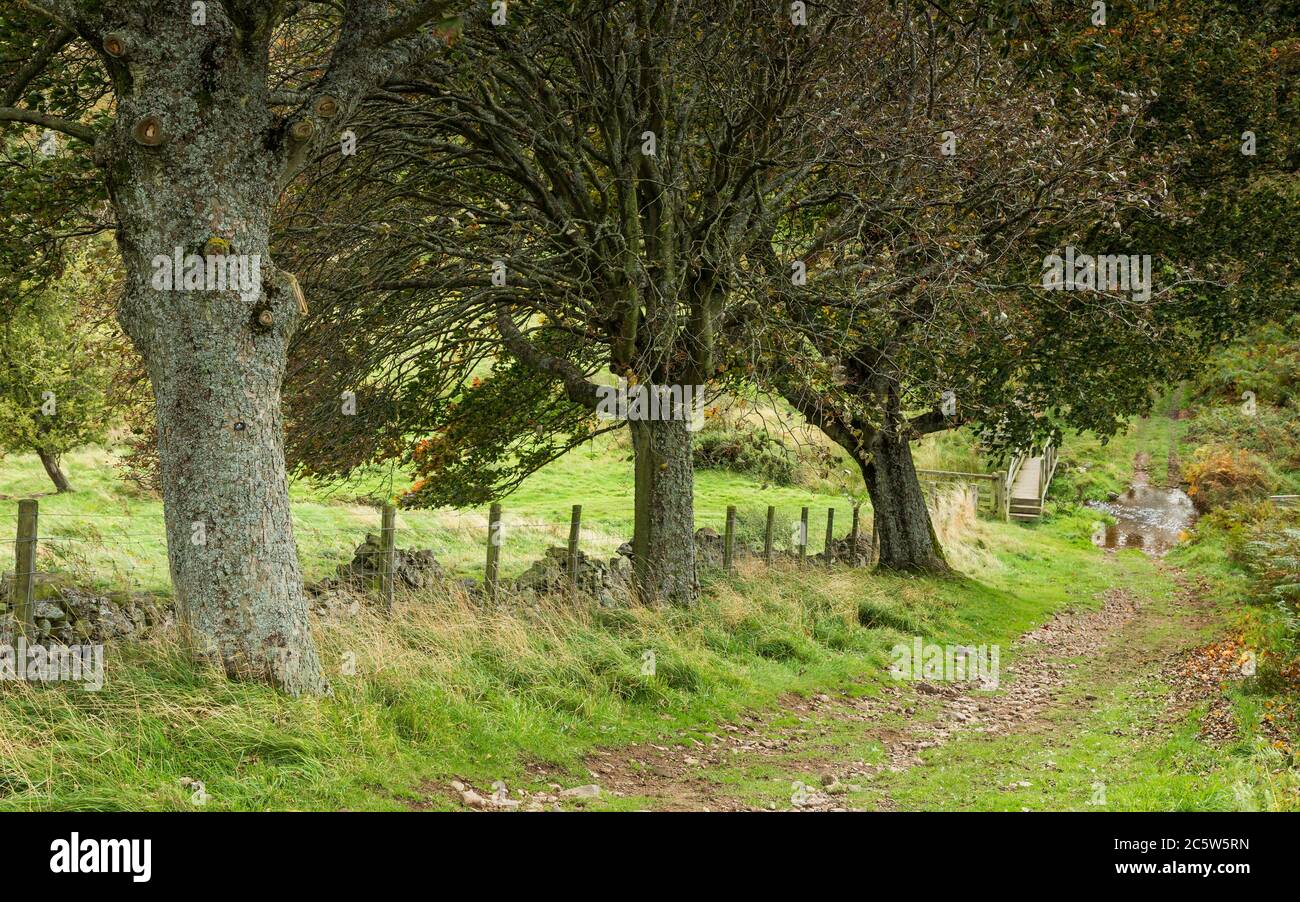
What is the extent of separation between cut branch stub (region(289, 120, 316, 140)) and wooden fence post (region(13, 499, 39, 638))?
10.6 ft

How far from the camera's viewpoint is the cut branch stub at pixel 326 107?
295 inches

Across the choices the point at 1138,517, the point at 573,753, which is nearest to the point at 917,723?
the point at 573,753

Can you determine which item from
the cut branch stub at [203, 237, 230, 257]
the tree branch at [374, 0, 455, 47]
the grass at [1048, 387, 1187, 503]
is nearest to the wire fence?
the cut branch stub at [203, 237, 230, 257]

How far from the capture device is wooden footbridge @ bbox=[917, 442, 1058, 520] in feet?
111

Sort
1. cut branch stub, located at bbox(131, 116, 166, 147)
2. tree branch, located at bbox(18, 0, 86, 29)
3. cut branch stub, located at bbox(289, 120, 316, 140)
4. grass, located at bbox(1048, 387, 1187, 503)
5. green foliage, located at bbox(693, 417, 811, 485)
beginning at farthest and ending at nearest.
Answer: grass, located at bbox(1048, 387, 1187, 503) < green foliage, located at bbox(693, 417, 811, 485) < cut branch stub, located at bbox(289, 120, 316, 140) < cut branch stub, located at bbox(131, 116, 166, 147) < tree branch, located at bbox(18, 0, 86, 29)

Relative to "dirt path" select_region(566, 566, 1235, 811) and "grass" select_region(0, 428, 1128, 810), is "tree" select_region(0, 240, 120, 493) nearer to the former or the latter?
"grass" select_region(0, 428, 1128, 810)

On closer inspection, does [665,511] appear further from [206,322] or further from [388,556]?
[206,322]

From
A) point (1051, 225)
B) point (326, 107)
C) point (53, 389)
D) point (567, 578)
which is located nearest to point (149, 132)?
point (326, 107)

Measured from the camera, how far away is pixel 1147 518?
112ft

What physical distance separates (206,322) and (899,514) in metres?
16.3

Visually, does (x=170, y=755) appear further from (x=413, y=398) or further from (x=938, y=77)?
(x=938, y=77)

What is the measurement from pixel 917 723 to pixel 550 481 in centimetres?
2015

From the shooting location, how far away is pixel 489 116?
437 inches

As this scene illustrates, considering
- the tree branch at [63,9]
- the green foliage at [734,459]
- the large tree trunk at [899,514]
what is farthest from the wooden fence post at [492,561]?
the green foliage at [734,459]
